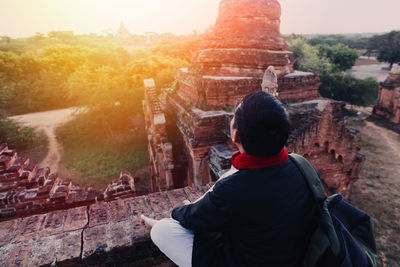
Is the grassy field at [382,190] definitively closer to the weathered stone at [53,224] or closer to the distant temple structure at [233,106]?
the distant temple structure at [233,106]

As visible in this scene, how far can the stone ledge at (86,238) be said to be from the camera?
166cm

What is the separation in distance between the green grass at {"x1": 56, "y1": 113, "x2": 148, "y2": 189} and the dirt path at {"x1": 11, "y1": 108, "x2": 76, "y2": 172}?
0.40 meters

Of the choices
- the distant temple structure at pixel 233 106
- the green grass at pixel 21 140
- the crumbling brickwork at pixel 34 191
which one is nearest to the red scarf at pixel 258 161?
the crumbling brickwork at pixel 34 191

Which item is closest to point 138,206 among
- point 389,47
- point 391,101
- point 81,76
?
point 81,76

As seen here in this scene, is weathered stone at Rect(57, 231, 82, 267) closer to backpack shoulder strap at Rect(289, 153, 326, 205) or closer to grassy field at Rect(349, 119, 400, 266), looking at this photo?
backpack shoulder strap at Rect(289, 153, 326, 205)

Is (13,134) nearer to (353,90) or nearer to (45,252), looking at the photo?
(45,252)

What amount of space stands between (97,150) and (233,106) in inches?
416

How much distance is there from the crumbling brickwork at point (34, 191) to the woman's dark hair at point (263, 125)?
8.62 ft

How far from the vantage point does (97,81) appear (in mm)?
15414

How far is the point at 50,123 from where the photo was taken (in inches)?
718

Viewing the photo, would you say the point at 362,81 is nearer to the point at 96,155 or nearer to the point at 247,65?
the point at 247,65

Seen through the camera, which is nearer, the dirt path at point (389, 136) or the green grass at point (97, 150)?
the green grass at point (97, 150)

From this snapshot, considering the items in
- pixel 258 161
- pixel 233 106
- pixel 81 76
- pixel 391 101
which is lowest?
pixel 391 101

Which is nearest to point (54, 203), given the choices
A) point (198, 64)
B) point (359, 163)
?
point (198, 64)
